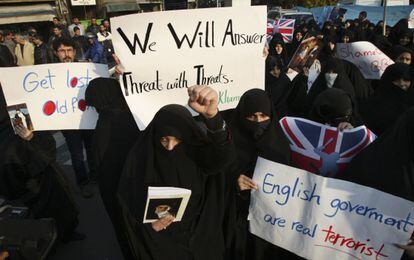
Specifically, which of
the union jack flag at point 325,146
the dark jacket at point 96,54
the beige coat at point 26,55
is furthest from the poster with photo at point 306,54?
the beige coat at point 26,55

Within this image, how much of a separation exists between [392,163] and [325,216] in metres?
0.43

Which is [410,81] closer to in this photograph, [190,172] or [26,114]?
[190,172]

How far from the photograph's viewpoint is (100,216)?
147 inches

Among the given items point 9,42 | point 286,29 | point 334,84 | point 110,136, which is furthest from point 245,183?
point 9,42

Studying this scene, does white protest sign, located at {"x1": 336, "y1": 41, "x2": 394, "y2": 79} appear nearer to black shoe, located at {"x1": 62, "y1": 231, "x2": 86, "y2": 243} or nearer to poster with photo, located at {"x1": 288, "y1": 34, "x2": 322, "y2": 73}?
poster with photo, located at {"x1": 288, "y1": 34, "x2": 322, "y2": 73}

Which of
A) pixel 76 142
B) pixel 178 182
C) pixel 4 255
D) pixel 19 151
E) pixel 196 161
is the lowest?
pixel 76 142

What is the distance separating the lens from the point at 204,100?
5.95ft

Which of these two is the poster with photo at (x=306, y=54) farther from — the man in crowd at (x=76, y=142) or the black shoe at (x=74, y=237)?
the black shoe at (x=74, y=237)

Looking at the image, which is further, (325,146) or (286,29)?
(286,29)

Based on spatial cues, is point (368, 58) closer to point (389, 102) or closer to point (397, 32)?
point (389, 102)

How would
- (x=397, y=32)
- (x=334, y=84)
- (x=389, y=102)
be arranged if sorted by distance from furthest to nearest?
(x=397, y=32) < (x=334, y=84) < (x=389, y=102)

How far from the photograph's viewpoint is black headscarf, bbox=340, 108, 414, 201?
71.4 inches

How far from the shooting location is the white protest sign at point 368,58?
4.90 metres

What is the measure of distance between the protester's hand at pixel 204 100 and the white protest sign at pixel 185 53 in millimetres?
844
